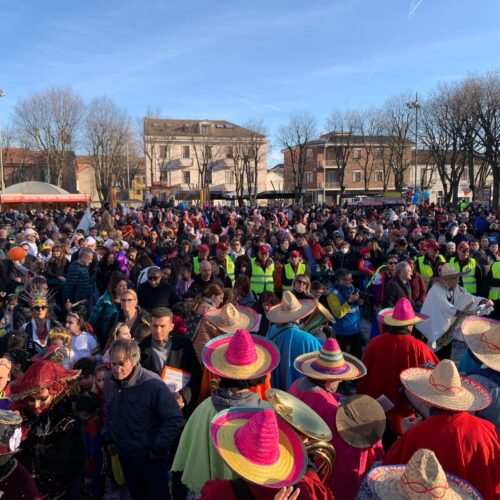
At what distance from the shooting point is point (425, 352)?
405 centimetres

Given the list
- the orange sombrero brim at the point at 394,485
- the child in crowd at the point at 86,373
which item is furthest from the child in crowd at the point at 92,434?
the orange sombrero brim at the point at 394,485

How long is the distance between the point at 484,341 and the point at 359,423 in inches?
46.4

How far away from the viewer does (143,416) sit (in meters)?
3.10

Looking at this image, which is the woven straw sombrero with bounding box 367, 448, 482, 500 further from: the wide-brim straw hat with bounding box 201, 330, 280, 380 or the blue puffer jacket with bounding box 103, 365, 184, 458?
the blue puffer jacket with bounding box 103, 365, 184, 458

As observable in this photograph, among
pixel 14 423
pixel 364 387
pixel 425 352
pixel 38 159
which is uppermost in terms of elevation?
pixel 38 159

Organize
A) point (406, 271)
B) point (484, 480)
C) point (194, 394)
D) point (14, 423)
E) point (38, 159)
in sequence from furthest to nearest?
point (38, 159)
point (406, 271)
point (194, 394)
point (484, 480)
point (14, 423)

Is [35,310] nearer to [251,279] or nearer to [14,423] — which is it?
[14,423]

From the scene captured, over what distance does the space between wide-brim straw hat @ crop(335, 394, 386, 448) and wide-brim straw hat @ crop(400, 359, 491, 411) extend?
309mm

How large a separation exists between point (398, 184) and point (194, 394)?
153 feet

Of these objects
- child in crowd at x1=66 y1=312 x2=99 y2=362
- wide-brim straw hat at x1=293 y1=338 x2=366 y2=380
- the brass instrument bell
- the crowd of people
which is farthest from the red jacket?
child in crowd at x1=66 y1=312 x2=99 y2=362

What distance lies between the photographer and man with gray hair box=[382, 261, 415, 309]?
5969 mm

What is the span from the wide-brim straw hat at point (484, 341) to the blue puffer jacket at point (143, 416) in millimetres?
2236

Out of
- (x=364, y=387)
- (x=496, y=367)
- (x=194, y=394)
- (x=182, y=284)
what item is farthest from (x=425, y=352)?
(x=182, y=284)

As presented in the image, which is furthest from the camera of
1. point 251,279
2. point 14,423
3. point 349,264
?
point 349,264
